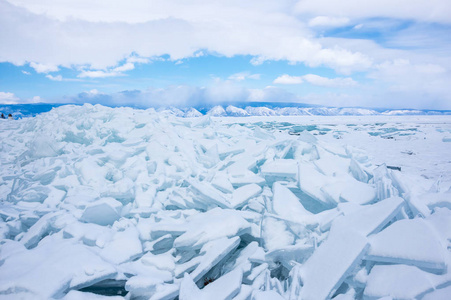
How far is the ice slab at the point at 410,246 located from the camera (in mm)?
1663

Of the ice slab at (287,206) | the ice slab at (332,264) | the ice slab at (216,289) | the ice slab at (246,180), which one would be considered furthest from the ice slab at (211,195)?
the ice slab at (332,264)

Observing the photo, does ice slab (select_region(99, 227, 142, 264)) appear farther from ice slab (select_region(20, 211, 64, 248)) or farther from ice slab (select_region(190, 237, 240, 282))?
ice slab (select_region(20, 211, 64, 248))

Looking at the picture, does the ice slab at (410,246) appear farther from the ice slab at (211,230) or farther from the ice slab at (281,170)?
the ice slab at (281,170)

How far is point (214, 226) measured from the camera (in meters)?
2.53

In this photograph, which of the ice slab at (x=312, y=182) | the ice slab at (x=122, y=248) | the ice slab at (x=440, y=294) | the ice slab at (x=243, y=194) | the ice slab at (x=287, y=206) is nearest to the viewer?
the ice slab at (x=440, y=294)

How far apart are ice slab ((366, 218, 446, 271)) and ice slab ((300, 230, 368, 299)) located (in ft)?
0.33

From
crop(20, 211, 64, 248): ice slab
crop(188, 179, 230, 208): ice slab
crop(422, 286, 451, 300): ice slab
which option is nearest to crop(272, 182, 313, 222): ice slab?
crop(188, 179, 230, 208): ice slab

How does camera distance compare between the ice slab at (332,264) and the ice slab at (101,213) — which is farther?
the ice slab at (101,213)

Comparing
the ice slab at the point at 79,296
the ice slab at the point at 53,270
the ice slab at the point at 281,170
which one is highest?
the ice slab at the point at 281,170

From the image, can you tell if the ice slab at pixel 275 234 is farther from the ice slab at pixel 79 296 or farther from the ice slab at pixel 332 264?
the ice slab at pixel 79 296

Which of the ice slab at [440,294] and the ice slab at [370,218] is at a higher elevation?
the ice slab at [370,218]

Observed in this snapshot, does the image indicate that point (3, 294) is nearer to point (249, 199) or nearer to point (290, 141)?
point (249, 199)

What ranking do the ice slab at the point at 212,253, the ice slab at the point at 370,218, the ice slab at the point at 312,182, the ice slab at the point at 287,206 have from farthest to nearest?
the ice slab at the point at 312,182
the ice slab at the point at 287,206
the ice slab at the point at 212,253
the ice slab at the point at 370,218

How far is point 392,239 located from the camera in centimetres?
187
